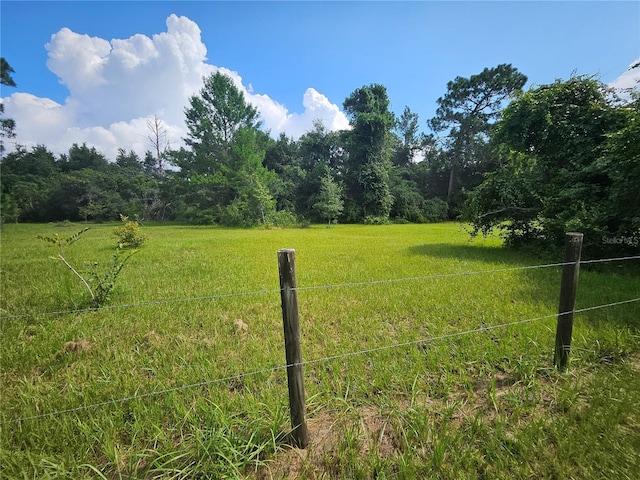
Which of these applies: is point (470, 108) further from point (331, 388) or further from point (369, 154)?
point (331, 388)

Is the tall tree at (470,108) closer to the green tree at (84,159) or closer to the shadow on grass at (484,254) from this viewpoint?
the shadow on grass at (484,254)

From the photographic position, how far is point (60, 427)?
184 centimetres

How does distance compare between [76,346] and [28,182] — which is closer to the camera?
[76,346]

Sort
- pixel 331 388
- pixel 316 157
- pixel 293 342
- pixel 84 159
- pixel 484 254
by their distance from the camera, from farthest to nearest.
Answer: pixel 84 159 → pixel 316 157 → pixel 484 254 → pixel 331 388 → pixel 293 342

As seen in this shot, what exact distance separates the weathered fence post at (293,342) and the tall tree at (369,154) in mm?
26164

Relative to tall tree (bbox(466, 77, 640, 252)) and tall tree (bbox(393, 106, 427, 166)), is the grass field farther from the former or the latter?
tall tree (bbox(393, 106, 427, 166))

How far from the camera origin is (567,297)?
2262mm

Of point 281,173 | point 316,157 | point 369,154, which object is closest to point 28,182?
point 281,173

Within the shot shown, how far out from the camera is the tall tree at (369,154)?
27.7 m

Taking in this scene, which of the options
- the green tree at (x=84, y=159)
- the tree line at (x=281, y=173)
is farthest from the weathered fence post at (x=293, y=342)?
the green tree at (x=84, y=159)

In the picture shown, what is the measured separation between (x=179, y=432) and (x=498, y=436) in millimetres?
2160

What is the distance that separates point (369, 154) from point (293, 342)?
96.9ft

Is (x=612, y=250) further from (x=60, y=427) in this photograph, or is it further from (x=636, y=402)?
(x=60, y=427)

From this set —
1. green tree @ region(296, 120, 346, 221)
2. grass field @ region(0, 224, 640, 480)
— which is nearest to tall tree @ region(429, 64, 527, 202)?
green tree @ region(296, 120, 346, 221)
